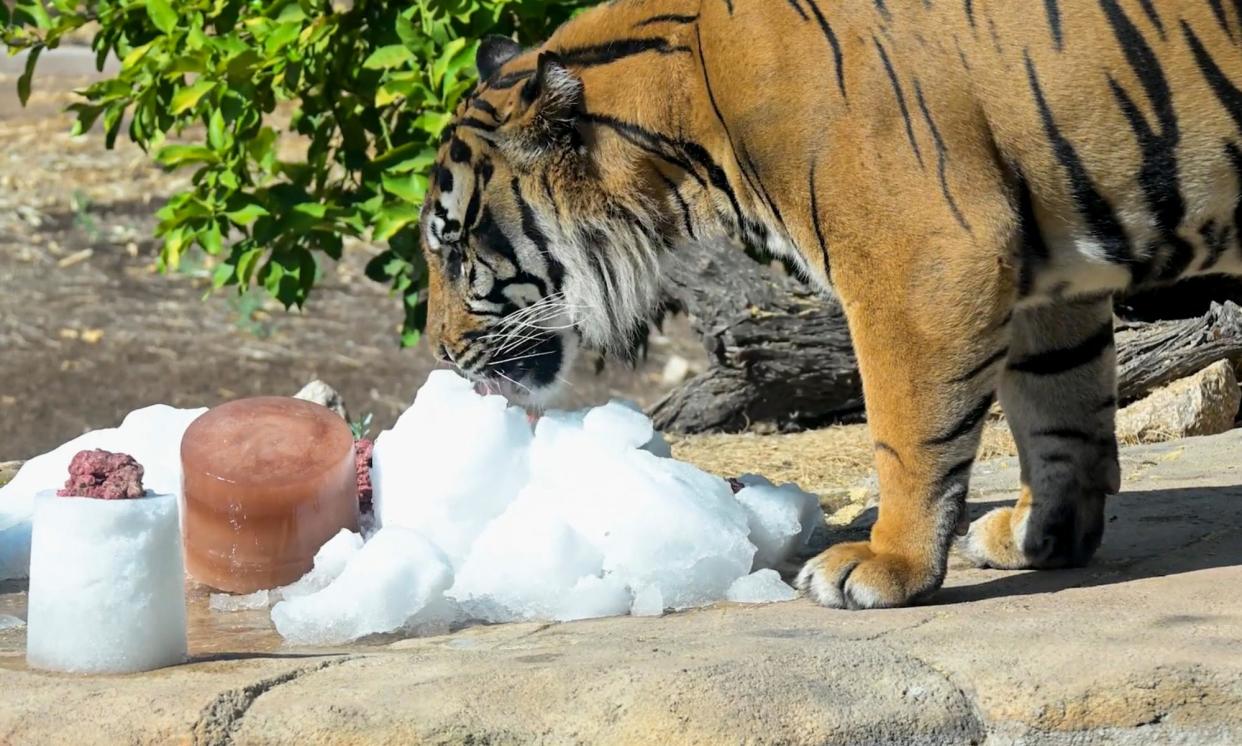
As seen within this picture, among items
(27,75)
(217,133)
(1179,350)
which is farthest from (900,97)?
(27,75)

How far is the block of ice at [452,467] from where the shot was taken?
3.85 metres

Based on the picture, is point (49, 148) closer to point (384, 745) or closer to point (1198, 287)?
point (1198, 287)

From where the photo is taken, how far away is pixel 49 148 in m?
12.7

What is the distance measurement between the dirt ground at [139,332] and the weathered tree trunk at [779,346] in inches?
50.5

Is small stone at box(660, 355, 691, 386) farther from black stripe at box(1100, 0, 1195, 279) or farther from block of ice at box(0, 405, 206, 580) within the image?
black stripe at box(1100, 0, 1195, 279)

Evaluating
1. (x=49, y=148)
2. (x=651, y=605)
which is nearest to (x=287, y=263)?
(x=651, y=605)

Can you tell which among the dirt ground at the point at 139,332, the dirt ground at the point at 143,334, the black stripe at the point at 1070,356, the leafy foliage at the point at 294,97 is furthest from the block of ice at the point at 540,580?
the dirt ground at the point at 139,332

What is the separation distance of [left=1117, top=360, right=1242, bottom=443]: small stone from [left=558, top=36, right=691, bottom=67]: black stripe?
8.87ft

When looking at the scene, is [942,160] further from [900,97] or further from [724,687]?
[724,687]

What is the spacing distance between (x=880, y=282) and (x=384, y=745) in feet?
4.65

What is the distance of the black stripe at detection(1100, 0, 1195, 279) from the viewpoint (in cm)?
350

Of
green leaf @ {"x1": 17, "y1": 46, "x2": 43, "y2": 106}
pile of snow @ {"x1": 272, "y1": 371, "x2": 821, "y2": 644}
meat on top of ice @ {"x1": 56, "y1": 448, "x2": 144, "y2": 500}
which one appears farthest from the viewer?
green leaf @ {"x1": 17, "y1": 46, "x2": 43, "y2": 106}

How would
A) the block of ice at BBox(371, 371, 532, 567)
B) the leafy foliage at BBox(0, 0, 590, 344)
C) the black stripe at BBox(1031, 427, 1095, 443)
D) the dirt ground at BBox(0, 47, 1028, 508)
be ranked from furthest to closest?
the dirt ground at BBox(0, 47, 1028, 508) < the leafy foliage at BBox(0, 0, 590, 344) < the black stripe at BBox(1031, 427, 1095, 443) < the block of ice at BBox(371, 371, 532, 567)

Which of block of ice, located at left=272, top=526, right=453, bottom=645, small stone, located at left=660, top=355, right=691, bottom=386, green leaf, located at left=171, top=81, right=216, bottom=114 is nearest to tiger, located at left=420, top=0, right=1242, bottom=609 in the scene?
block of ice, located at left=272, top=526, right=453, bottom=645
